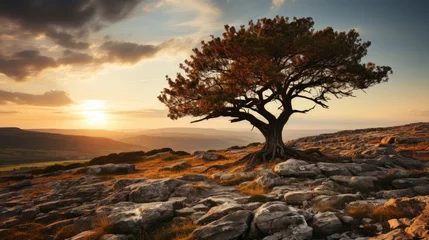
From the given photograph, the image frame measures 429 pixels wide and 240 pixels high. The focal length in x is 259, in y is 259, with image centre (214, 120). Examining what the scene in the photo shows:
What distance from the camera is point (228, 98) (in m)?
23.5

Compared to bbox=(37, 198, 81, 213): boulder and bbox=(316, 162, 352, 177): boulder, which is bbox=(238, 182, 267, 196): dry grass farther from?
bbox=(37, 198, 81, 213): boulder

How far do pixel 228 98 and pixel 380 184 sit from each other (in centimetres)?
1311

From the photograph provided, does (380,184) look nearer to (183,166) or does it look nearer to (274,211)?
(274,211)

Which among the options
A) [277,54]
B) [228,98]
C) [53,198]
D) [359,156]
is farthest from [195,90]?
[359,156]

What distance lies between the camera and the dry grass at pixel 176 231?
10.5 m

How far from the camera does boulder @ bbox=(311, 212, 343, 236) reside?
9711mm

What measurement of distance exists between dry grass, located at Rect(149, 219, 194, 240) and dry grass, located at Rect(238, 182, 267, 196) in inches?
201

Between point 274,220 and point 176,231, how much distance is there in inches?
162

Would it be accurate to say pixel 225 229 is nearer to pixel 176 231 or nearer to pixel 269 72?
pixel 176 231

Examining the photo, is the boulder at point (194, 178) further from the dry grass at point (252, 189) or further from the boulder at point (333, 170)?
the boulder at point (333, 170)

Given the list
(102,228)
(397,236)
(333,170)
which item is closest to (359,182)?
(333,170)

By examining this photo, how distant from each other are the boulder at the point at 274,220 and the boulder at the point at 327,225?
1.58 ft

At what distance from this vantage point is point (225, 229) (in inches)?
389

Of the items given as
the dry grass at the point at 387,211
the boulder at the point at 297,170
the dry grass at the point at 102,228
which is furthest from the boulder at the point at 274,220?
the boulder at the point at 297,170
